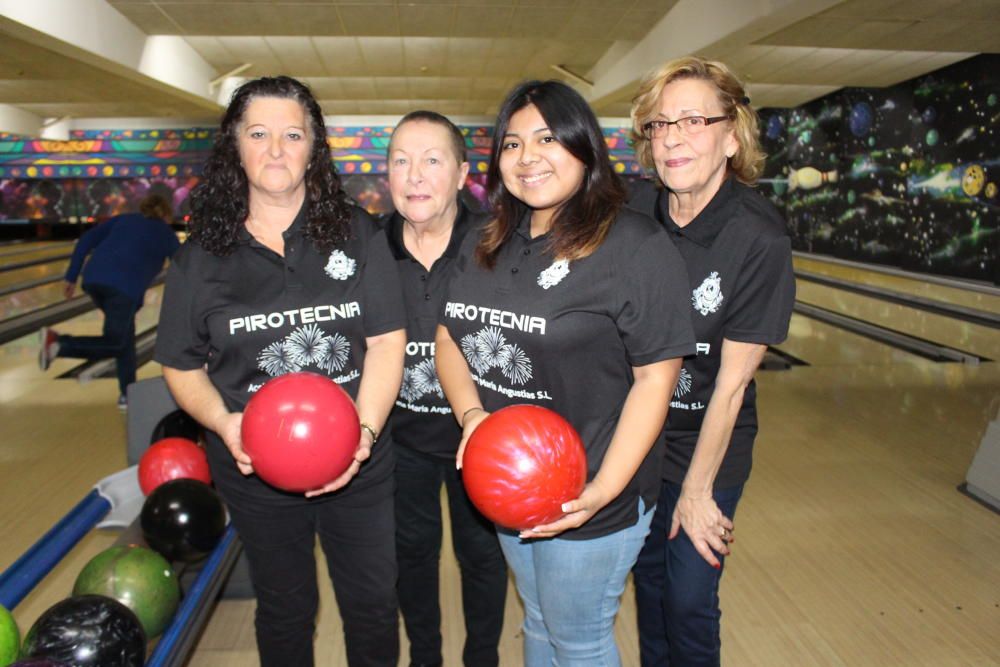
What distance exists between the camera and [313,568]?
136cm

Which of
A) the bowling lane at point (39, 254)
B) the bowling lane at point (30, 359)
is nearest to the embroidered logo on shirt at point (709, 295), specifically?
the bowling lane at point (30, 359)

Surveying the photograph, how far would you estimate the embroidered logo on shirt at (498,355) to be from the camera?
1.07 m

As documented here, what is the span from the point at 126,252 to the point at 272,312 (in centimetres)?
263

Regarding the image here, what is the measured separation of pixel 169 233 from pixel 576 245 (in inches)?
124

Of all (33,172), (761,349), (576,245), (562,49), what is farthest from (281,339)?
(33,172)

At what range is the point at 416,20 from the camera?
5.53 metres

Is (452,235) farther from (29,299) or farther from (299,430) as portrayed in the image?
(29,299)

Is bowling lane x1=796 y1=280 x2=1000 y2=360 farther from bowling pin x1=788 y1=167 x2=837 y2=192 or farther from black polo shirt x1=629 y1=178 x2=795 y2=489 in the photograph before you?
black polo shirt x1=629 y1=178 x2=795 y2=489

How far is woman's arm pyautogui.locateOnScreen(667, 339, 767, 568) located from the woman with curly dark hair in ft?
1.64

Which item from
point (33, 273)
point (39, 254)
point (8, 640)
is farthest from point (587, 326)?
point (39, 254)

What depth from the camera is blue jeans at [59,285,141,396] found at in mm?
3430

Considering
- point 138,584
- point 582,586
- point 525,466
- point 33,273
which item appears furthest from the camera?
point 33,273

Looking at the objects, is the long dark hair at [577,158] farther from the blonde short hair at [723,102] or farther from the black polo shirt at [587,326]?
the blonde short hair at [723,102]

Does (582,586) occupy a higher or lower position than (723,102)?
lower
